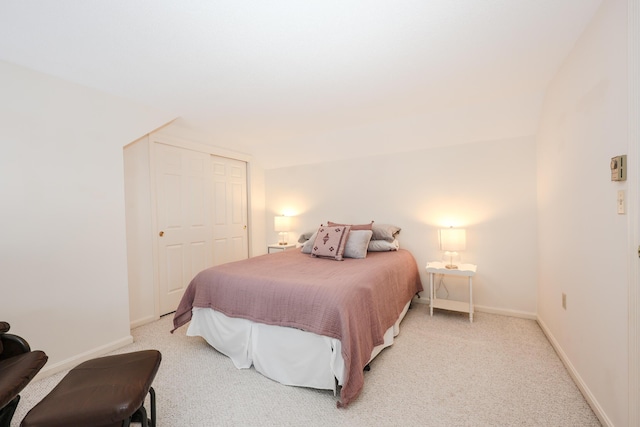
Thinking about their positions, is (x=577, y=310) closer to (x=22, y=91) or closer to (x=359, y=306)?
(x=359, y=306)

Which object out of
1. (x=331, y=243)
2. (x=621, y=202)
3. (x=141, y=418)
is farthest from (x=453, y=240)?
(x=141, y=418)

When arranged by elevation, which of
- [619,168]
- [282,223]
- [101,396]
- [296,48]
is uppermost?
[296,48]

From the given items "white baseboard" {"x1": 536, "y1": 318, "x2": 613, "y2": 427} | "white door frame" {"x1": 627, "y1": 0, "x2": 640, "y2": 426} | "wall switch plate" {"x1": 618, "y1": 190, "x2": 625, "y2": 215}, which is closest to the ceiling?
"white door frame" {"x1": 627, "y1": 0, "x2": 640, "y2": 426}

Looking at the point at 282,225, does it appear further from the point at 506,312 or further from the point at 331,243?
the point at 506,312

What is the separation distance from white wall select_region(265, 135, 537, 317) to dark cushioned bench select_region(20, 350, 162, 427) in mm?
2928

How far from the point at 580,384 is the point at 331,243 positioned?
6.97 feet

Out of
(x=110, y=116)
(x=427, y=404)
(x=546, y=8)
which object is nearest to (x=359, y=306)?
(x=427, y=404)

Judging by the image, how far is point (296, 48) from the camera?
184 cm

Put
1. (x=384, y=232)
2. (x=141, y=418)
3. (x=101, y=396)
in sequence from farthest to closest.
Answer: (x=384, y=232)
(x=141, y=418)
(x=101, y=396)

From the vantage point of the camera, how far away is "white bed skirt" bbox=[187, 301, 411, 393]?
1.74 meters

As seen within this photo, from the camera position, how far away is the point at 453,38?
5.75ft

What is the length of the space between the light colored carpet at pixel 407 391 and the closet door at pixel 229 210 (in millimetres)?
1639

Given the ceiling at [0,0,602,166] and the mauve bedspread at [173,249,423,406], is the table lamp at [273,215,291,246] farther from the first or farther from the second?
the ceiling at [0,0,602,166]

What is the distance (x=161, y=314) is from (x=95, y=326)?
33.0 inches
